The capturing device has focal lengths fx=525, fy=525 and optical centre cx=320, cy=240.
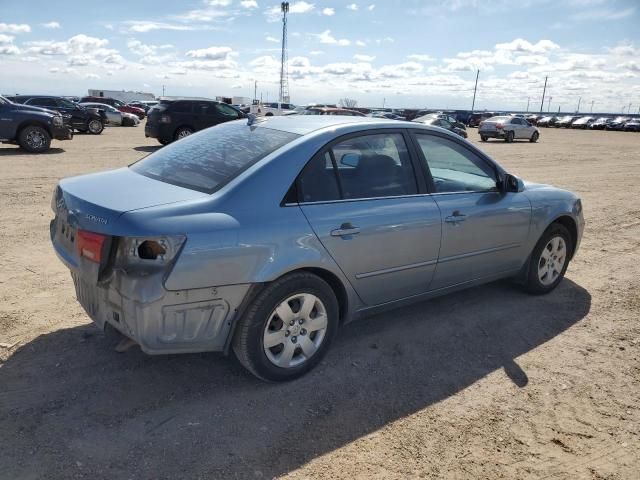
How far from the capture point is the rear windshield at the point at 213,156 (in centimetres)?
318

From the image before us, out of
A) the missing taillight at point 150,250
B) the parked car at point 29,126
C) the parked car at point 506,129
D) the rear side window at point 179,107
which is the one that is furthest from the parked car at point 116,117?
the missing taillight at point 150,250

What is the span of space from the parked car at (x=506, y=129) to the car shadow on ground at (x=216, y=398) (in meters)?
26.3

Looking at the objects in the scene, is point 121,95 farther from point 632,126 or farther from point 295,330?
point 295,330

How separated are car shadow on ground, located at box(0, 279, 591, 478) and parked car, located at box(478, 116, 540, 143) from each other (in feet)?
86.2

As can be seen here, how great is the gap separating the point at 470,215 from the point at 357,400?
1721mm

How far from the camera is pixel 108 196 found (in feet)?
9.72

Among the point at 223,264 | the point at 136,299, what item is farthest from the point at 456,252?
the point at 136,299

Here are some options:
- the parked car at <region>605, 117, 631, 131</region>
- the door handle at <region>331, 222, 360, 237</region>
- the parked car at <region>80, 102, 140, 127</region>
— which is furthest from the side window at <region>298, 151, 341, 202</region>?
the parked car at <region>605, 117, 631, 131</region>

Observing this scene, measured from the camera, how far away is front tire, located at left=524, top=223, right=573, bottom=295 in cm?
479

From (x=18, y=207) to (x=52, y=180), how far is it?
2466 mm

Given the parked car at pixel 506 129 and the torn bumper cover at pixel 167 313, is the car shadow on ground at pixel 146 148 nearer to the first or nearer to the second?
the torn bumper cover at pixel 167 313

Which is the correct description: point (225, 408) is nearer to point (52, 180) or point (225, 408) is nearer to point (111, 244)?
point (111, 244)

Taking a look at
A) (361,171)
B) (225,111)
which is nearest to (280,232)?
(361,171)

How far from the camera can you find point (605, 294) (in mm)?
5125
